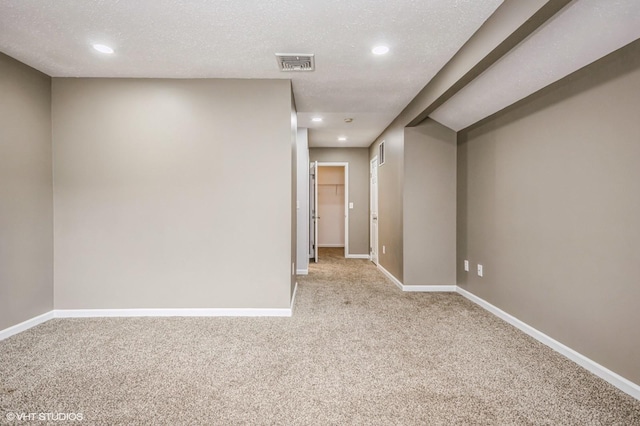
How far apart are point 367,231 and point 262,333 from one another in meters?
4.50

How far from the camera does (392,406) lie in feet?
5.61

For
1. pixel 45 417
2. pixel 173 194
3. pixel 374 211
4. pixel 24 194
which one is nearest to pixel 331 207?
pixel 374 211

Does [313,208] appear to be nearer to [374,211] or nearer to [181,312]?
[374,211]

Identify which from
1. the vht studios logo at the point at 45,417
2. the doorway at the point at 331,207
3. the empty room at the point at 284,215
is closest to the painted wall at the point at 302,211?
the empty room at the point at 284,215

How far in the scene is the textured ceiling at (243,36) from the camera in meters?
2.04

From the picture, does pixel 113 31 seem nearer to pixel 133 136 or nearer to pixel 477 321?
pixel 133 136

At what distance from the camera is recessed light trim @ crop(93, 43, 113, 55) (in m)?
2.50

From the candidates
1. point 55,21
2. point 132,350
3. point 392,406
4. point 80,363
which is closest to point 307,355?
point 392,406

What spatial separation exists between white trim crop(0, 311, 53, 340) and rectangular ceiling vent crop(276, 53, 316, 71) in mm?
3266

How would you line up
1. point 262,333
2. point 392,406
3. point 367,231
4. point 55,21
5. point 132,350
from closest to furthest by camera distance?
point 392,406 < point 55,21 < point 132,350 < point 262,333 < point 367,231

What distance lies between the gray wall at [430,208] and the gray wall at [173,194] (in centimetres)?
179

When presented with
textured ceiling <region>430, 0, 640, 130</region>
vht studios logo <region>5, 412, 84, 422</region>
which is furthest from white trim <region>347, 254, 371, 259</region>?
vht studios logo <region>5, 412, 84, 422</region>

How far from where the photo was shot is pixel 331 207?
8.56 meters

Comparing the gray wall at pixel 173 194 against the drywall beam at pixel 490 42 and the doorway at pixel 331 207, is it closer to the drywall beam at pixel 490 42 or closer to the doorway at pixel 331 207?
the drywall beam at pixel 490 42
